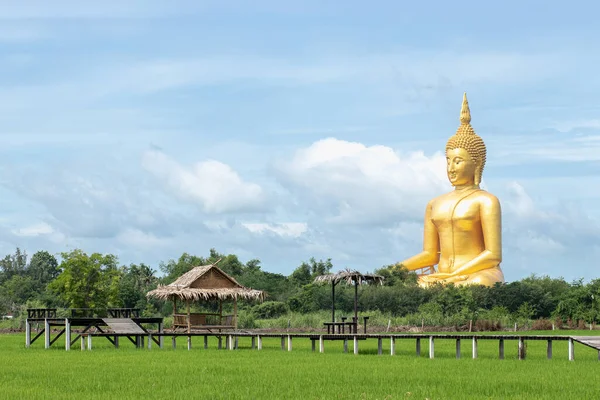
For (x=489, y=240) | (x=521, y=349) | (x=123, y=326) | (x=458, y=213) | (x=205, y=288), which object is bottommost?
(x=521, y=349)

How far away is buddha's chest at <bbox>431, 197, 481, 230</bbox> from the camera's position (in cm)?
6216

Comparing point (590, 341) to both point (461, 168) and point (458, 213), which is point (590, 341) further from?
point (461, 168)

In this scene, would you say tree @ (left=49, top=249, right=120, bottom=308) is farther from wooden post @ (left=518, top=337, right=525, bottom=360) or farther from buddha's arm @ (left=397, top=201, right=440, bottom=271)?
wooden post @ (left=518, top=337, right=525, bottom=360)

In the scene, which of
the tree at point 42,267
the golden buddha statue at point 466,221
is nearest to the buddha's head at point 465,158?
the golden buddha statue at point 466,221

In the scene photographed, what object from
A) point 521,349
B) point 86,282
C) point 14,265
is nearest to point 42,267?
point 14,265

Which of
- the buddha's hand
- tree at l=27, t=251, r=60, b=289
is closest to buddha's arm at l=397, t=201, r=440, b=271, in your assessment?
the buddha's hand

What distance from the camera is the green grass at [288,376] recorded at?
744 inches

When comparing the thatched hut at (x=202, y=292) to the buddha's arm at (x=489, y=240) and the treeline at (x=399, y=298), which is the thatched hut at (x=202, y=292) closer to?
the treeline at (x=399, y=298)

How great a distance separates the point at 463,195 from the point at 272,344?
2886 cm

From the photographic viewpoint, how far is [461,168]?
206ft

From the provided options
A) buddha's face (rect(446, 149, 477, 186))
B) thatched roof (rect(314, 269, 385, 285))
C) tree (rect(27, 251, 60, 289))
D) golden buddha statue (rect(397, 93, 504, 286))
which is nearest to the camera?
thatched roof (rect(314, 269, 385, 285))

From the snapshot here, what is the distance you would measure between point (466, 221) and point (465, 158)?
13.3 feet

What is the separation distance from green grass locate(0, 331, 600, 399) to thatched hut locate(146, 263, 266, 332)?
19.2 ft

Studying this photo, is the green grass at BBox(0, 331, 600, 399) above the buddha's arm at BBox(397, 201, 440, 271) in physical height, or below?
below
